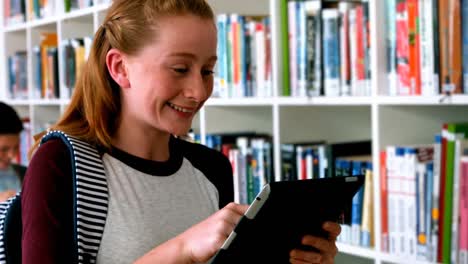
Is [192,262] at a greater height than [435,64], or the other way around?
[435,64]

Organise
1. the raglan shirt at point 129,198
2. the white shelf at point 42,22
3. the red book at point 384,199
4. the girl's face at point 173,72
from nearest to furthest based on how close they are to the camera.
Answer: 1. the raglan shirt at point 129,198
2. the girl's face at point 173,72
3. the red book at point 384,199
4. the white shelf at point 42,22

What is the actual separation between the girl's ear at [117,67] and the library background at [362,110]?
2.81 ft

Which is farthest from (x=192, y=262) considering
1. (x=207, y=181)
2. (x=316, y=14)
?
(x=316, y=14)

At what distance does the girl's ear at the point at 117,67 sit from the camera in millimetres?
1310

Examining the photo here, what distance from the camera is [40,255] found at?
1102 mm

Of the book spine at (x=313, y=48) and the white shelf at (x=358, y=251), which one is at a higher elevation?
the book spine at (x=313, y=48)

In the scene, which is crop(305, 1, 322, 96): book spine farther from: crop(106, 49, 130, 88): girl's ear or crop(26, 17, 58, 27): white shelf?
crop(26, 17, 58, 27): white shelf

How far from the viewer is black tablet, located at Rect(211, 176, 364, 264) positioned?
101 centimetres

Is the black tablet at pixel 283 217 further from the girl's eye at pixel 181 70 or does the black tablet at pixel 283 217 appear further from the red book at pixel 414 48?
the red book at pixel 414 48

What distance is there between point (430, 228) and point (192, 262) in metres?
0.95

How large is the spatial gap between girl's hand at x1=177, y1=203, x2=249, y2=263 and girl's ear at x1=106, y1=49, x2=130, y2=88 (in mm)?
353

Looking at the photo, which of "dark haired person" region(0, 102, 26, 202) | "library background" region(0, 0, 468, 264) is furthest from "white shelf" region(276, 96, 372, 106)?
"dark haired person" region(0, 102, 26, 202)

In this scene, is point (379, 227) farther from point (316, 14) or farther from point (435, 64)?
point (316, 14)

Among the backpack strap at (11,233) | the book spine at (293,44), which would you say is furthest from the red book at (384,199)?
the backpack strap at (11,233)
